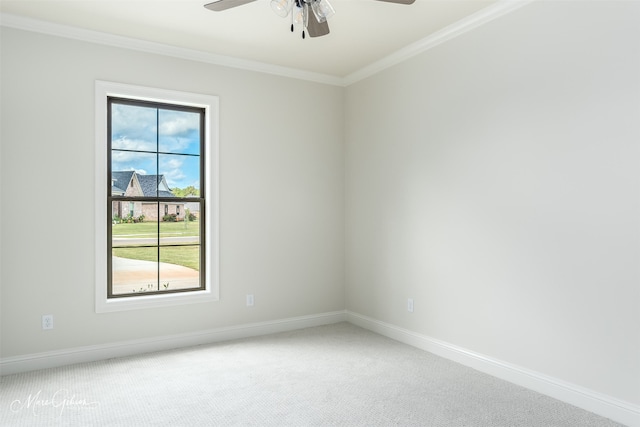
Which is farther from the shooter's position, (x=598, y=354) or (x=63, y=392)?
(x=63, y=392)

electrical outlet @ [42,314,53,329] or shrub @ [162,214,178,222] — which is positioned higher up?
shrub @ [162,214,178,222]

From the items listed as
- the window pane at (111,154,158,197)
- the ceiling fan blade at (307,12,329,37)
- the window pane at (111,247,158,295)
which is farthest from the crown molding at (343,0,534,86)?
the window pane at (111,247,158,295)

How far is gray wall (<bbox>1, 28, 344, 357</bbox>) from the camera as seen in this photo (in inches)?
131

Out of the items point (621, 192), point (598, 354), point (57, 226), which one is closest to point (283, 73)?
point (57, 226)

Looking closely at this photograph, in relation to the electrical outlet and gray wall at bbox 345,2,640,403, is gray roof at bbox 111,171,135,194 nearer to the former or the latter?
the electrical outlet

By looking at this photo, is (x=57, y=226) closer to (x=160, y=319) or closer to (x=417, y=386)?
(x=160, y=319)

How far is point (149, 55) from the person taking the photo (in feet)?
12.5

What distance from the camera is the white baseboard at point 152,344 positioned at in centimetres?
333

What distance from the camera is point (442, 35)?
3578 mm

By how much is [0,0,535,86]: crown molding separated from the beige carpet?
2.63m

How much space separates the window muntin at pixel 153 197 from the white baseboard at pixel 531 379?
2.07m

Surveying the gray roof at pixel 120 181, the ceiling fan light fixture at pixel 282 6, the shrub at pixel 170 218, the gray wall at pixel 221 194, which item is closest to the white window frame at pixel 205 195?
the gray wall at pixel 221 194

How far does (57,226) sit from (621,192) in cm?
394

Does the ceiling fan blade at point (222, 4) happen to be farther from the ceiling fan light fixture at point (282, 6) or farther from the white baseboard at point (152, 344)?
the white baseboard at point (152, 344)
